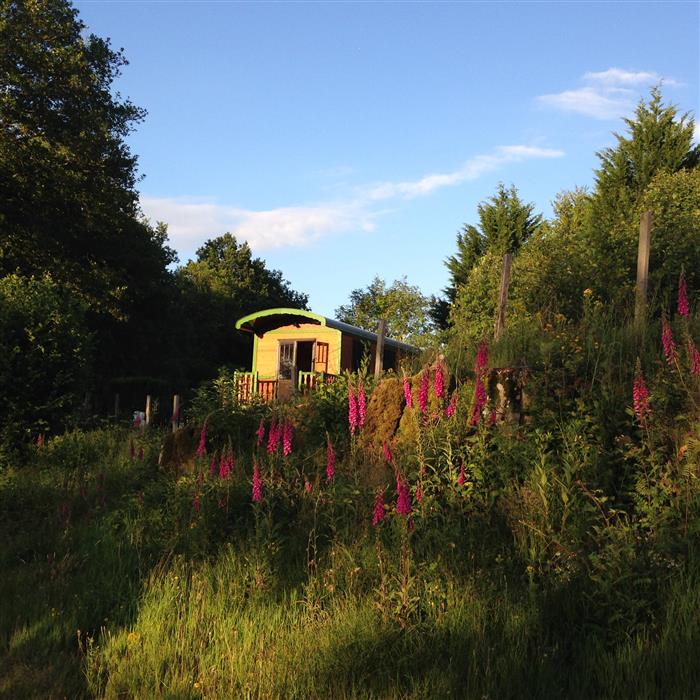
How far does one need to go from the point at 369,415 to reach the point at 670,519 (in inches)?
153

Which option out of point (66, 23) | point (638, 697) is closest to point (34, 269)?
point (66, 23)

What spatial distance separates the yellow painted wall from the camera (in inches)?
933

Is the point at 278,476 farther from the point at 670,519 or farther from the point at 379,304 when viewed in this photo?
the point at 379,304

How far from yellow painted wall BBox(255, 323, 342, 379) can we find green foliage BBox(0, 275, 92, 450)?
1166cm

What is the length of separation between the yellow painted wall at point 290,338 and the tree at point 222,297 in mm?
19419

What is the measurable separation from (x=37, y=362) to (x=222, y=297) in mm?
39992

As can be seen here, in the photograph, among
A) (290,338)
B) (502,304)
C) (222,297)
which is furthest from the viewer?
(222,297)

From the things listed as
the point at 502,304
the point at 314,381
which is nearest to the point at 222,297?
the point at 314,381

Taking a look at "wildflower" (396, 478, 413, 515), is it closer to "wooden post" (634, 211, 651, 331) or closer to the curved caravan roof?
"wooden post" (634, 211, 651, 331)

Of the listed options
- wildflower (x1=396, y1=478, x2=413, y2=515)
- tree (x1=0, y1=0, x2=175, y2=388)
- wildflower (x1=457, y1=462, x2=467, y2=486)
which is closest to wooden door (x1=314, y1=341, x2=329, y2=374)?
tree (x1=0, y1=0, x2=175, y2=388)

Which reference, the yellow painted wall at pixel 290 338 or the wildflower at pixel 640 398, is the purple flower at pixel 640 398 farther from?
the yellow painted wall at pixel 290 338

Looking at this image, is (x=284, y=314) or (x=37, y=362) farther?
(x=284, y=314)

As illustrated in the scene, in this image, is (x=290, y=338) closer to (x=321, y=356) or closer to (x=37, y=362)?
(x=321, y=356)

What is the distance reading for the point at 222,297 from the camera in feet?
168
